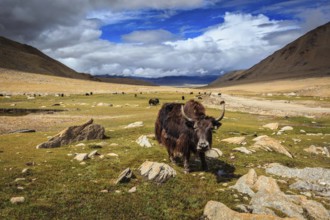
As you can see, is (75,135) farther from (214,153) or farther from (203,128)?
(203,128)

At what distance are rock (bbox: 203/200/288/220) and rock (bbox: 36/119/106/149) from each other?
9521 mm

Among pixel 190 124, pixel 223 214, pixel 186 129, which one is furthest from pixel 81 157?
pixel 223 214

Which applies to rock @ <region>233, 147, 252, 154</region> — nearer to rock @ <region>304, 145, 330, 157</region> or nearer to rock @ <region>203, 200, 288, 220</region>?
rock @ <region>304, 145, 330, 157</region>

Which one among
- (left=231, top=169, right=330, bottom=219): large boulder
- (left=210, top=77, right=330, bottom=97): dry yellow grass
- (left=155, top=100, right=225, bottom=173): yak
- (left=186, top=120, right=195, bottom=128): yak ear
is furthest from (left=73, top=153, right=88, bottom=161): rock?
(left=210, top=77, right=330, bottom=97): dry yellow grass

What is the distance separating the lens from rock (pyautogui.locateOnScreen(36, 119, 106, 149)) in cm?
1524

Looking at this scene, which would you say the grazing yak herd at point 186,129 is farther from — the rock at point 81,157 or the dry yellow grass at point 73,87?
the dry yellow grass at point 73,87

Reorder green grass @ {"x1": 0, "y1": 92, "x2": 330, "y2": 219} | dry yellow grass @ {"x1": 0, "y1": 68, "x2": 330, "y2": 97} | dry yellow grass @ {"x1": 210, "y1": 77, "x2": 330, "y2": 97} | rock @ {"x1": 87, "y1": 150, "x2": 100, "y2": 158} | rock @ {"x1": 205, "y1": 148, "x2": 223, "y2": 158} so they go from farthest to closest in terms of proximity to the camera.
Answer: dry yellow grass @ {"x1": 210, "y1": 77, "x2": 330, "y2": 97} < dry yellow grass @ {"x1": 0, "y1": 68, "x2": 330, "y2": 97} < rock @ {"x1": 205, "y1": 148, "x2": 223, "y2": 158} < rock @ {"x1": 87, "y1": 150, "x2": 100, "y2": 158} < green grass @ {"x1": 0, "y1": 92, "x2": 330, "y2": 219}

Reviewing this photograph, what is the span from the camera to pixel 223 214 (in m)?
7.42

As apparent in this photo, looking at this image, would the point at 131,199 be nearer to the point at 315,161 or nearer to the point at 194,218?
the point at 194,218

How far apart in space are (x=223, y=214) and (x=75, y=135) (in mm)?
10763

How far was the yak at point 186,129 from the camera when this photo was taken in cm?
1070

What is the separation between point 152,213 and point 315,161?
9.35 m

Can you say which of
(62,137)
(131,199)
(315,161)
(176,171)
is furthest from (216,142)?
(131,199)

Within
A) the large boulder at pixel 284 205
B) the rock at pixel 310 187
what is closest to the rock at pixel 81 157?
the large boulder at pixel 284 205
